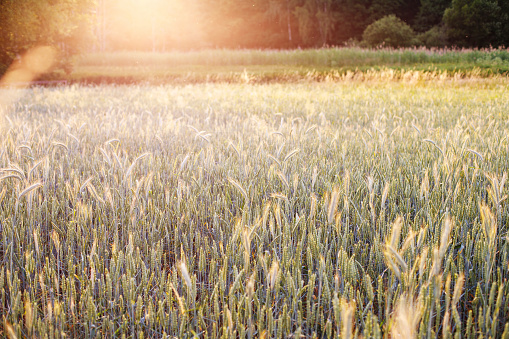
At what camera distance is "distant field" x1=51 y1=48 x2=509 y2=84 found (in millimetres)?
14156

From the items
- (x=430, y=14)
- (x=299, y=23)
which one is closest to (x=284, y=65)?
(x=299, y=23)

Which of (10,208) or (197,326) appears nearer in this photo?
(197,326)

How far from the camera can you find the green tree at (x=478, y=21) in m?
29.5

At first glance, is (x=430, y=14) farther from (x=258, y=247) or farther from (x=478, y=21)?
(x=258, y=247)

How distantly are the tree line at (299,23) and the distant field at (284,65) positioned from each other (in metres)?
9.47

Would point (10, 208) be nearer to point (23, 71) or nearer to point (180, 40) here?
point (23, 71)

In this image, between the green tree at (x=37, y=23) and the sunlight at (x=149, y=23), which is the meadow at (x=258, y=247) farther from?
the sunlight at (x=149, y=23)

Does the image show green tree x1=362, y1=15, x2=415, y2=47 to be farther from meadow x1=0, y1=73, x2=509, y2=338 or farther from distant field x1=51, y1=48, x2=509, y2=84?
meadow x1=0, y1=73, x2=509, y2=338

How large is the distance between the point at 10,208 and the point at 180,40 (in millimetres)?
47376

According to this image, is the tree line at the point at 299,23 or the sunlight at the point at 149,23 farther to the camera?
the sunlight at the point at 149,23

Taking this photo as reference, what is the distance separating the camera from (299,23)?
1581 inches

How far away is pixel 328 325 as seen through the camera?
2.91ft

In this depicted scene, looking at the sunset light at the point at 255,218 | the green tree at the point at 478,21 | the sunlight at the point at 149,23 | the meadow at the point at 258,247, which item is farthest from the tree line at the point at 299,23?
the meadow at the point at 258,247

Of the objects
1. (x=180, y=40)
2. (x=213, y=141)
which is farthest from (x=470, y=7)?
(x=213, y=141)
